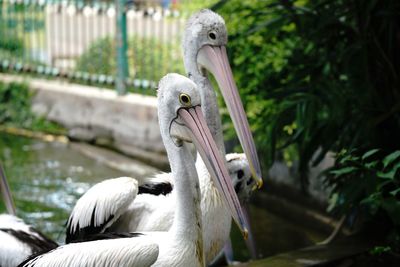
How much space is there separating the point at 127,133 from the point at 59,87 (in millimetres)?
1402

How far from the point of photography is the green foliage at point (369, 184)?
411 centimetres

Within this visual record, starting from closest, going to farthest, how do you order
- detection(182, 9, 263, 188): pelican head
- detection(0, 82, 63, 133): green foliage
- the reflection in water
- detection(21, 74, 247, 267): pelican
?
detection(21, 74, 247, 267): pelican
detection(182, 9, 263, 188): pelican head
the reflection in water
detection(0, 82, 63, 133): green foliage

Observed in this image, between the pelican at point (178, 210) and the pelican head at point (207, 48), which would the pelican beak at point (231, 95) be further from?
the pelican at point (178, 210)

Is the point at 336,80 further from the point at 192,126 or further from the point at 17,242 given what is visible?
the point at 17,242

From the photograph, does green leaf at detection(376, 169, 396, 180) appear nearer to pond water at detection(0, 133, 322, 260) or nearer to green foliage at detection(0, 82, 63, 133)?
pond water at detection(0, 133, 322, 260)

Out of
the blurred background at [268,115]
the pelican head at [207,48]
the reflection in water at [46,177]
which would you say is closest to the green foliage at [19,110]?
the blurred background at [268,115]

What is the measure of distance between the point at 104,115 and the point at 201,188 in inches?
189

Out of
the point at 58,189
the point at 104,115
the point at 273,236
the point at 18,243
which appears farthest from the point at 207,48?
the point at 104,115

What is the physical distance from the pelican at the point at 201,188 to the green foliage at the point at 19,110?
5.03 m

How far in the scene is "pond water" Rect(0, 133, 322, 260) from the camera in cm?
591

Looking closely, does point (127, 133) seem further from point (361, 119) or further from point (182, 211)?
point (182, 211)

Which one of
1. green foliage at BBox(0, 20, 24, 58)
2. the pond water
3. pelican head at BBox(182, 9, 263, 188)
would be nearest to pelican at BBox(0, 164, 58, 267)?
the pond water

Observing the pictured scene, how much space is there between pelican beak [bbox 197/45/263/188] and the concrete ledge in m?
3.65

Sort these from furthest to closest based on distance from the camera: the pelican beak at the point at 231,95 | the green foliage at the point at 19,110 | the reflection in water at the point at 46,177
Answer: the green foliage at the point at 19,110 → the reflection in water at the point at 46,177 → the pelican beak at the point at 231,95
